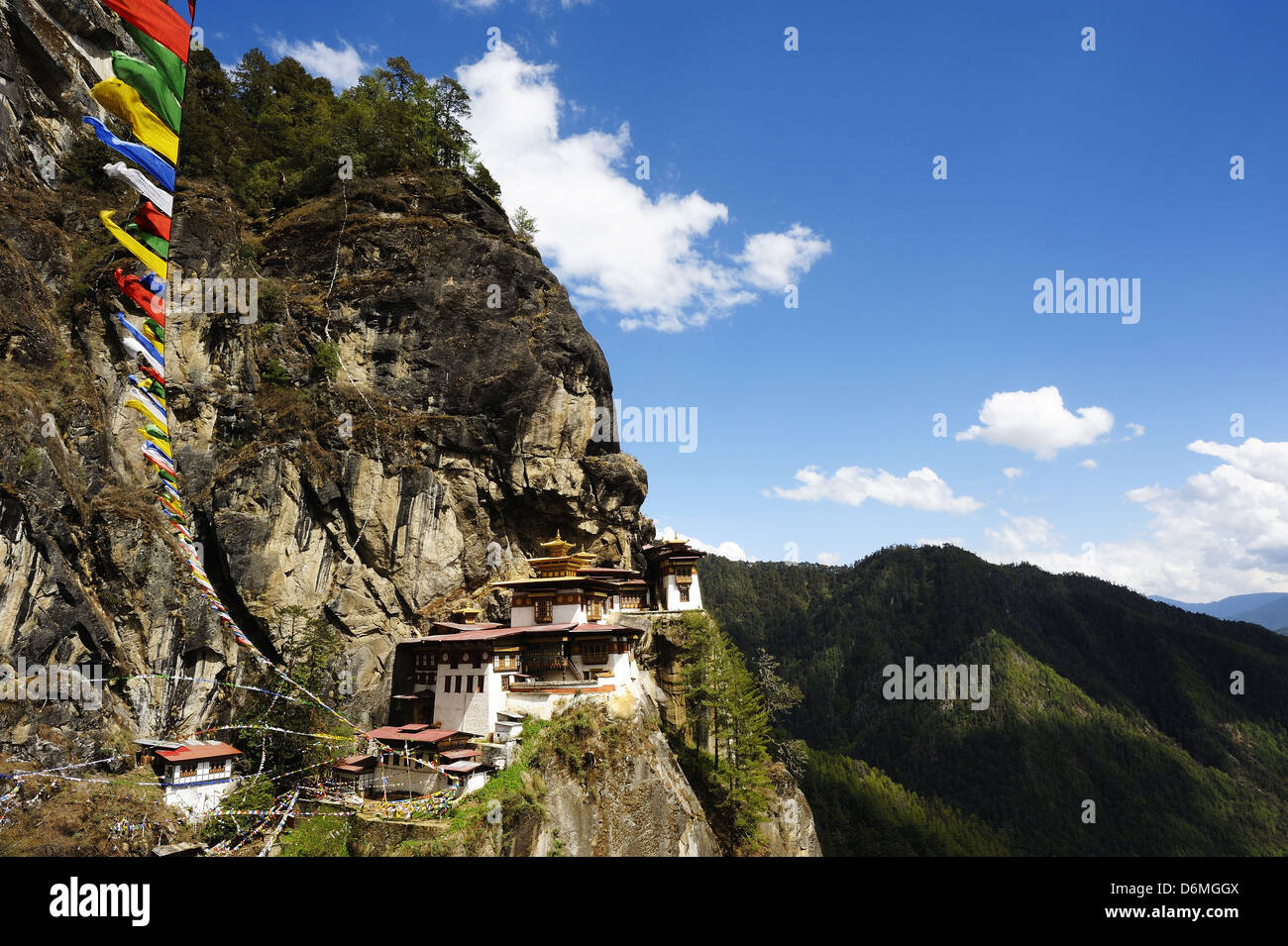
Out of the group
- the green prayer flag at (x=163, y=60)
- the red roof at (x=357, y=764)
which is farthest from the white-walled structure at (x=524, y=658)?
the green prayer flag at (x=163, y=60)

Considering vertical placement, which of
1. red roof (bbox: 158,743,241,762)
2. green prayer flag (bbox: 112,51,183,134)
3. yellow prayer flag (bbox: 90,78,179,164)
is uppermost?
green prayer flag (bbox: 112,51,183,134)

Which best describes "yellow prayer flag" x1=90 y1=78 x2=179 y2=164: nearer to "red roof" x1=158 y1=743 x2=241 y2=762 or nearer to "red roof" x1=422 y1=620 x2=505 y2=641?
"red roof" x1=158 y1=743 x2=241 y2=762

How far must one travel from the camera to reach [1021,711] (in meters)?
113

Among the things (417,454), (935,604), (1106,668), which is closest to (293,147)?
(417,454)

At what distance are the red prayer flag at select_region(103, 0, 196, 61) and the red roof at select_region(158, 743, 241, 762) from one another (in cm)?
2419

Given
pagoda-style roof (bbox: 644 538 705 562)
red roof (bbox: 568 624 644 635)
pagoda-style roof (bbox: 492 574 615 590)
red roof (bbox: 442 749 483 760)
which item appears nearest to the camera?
red roof (bbox: 442 749 483 760)

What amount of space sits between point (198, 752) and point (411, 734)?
24.5 ft

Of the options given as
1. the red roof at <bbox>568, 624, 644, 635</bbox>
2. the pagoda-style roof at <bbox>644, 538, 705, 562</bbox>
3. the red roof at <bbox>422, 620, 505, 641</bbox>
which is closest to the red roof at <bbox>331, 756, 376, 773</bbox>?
the red roof at <bbox>422, 620, 505, 641</bbox>

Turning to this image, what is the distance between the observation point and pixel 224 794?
2427 centimetres

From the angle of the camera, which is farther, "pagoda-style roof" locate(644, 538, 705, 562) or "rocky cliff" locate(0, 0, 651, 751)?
"pagoda-style roof" locate(644, 538, 705, 562)

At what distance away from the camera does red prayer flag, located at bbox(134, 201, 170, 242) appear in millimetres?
8211

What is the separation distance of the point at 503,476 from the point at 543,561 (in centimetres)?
600

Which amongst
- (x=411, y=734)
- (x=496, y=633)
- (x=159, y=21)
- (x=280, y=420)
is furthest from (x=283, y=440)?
(x=159, y=21)
